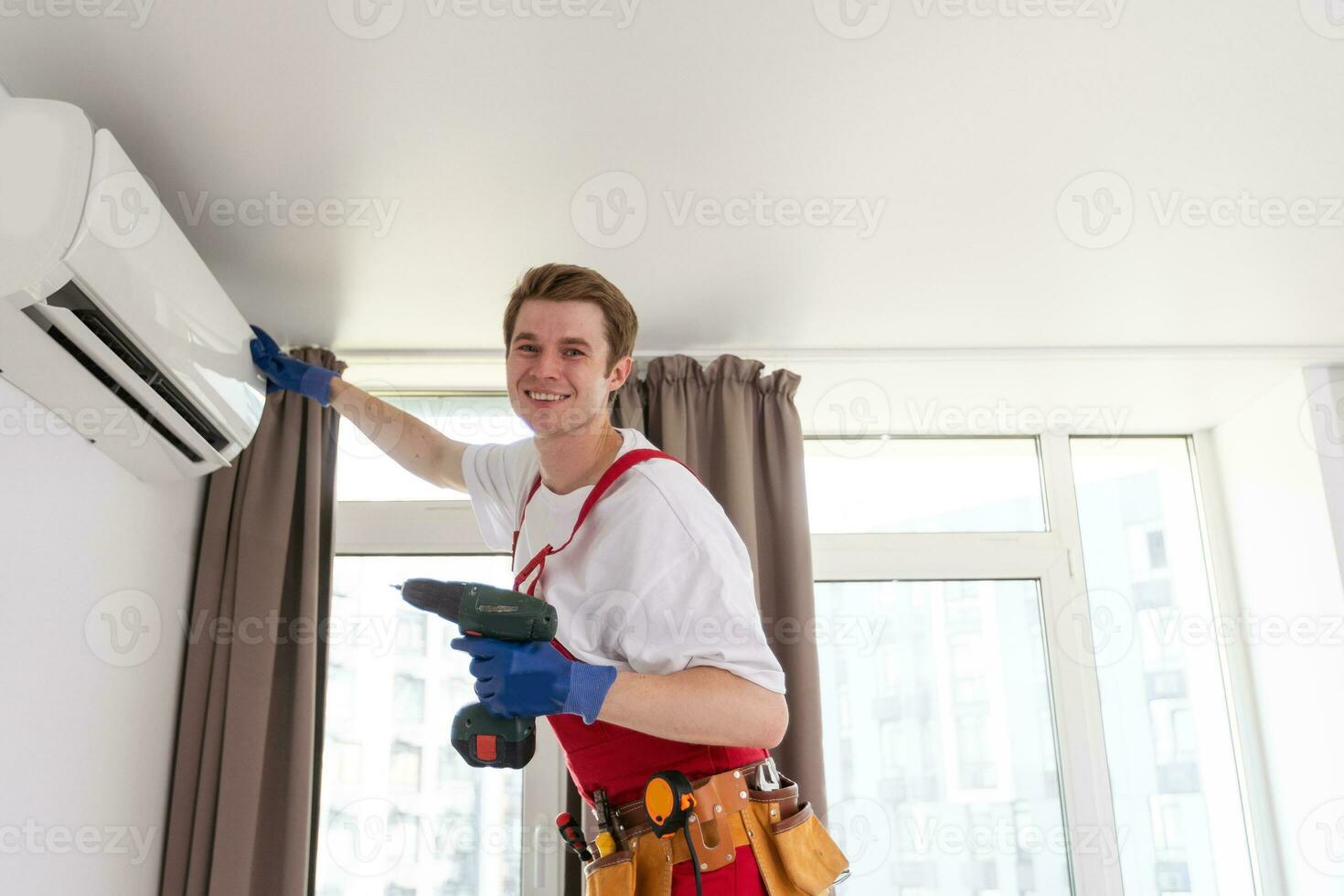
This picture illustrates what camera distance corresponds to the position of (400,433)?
94.9 inches

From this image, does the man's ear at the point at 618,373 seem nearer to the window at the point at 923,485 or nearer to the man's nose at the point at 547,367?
the man's nose at the point at 547,367

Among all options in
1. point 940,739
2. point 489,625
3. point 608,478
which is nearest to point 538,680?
point 489,625

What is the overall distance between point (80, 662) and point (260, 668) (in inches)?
22.8

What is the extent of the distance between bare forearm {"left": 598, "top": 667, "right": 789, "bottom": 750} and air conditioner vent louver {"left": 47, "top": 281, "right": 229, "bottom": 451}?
1040mm

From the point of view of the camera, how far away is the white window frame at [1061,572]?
10.3 feet

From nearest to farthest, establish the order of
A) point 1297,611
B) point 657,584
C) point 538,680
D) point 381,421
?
point 538,680 → point 657,584 → point 381,421 → point 1297,611

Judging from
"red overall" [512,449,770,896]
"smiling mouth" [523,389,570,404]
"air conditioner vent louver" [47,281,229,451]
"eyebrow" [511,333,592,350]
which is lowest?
"red overall" [512,449,770,896]

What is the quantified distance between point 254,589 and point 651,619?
146cm

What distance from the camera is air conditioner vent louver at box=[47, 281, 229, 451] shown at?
1739mm

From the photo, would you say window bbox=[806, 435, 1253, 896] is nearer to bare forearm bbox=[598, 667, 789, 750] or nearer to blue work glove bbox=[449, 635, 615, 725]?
bare forearm bbox=[598, 667, 789, 750]

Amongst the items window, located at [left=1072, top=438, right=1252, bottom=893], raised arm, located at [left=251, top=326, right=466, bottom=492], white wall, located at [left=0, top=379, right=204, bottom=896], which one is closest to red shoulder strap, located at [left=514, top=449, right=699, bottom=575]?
raised arm, located at [left=251, top=326, right=466, bottom=492]

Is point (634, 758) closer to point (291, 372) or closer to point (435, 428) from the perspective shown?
point (291, 372)

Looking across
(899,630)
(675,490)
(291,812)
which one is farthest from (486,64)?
(899,630)

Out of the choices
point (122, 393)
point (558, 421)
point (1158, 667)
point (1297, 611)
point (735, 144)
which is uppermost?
point (735, 144)
